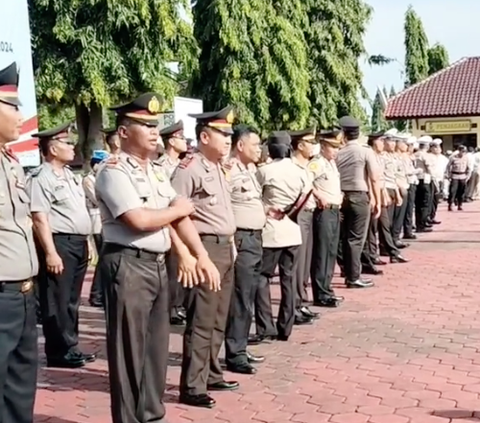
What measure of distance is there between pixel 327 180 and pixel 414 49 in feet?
127

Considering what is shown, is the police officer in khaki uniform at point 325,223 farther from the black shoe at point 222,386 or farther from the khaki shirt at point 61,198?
the black shoe at point 222,386

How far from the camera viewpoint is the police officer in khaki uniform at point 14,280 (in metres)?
3.72

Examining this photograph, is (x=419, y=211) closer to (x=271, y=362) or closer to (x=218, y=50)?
(x=218, y=50)

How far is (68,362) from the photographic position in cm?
643

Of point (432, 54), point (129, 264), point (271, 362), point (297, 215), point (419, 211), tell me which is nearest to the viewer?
point (129, 264)

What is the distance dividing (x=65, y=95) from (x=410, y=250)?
641 centimetres

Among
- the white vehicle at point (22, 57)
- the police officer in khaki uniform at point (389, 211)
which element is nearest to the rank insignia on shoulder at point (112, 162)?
the white vehicle at point (22, 57)

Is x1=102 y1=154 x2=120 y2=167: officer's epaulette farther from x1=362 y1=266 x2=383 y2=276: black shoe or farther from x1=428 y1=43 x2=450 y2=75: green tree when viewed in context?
x1=428 y1=43 x2=450 y2=75: green tree

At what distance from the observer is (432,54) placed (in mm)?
A: 47188

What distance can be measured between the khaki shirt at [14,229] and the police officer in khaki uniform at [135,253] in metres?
0.55

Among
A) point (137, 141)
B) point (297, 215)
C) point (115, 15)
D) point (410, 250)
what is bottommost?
point (410, 250)

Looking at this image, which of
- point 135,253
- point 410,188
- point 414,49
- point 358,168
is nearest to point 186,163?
point 135,253

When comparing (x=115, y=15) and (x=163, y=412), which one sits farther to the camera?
(x=115, y=15)

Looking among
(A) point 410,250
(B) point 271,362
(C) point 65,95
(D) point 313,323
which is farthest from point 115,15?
(B) point 271,362
